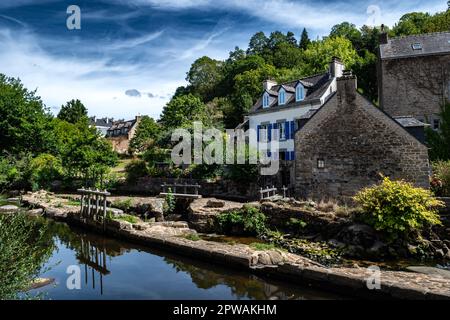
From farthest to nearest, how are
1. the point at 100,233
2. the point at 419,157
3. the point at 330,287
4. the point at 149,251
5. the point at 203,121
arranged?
1. the point at 203,121
2. the point at 100,233
3. the point at 419,157
4. the point at 149,251
5. the point at 330,287

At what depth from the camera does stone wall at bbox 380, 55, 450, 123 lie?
25375mm

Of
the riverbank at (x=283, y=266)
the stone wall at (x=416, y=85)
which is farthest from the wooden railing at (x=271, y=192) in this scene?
the stone wall at (x=416, y=85)

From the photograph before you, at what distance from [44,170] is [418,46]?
109ft

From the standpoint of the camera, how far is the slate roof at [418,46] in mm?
25547

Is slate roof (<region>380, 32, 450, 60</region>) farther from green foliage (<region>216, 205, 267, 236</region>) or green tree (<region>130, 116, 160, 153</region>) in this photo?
green tree (<region>130, 116, 160, 153</region>)

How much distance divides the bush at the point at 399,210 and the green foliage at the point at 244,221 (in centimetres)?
480

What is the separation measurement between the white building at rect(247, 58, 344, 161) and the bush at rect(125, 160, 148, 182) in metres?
9.99

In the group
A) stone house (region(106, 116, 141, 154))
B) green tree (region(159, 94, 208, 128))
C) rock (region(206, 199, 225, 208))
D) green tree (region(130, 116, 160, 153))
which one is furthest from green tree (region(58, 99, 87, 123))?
rock (region(206, 199, 225, 208))

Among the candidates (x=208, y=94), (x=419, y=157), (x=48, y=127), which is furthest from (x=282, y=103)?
(x=208, y=94)

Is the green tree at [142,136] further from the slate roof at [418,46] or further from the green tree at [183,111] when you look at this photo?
the slate roof at [418,46]

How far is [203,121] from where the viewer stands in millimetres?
32750
